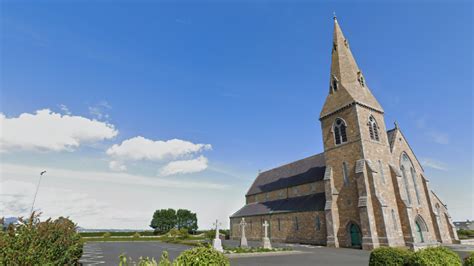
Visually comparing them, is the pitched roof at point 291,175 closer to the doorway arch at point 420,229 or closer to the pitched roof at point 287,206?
the pitched roof at point 287,206

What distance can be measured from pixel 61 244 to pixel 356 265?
13594 millimetres

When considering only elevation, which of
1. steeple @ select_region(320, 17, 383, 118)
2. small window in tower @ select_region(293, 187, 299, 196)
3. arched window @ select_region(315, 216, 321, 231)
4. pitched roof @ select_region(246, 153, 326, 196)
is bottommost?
arched window @ select_region(315, 216, 321, 231)

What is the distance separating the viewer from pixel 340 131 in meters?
28.1

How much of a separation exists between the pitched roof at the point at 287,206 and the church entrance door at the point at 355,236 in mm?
3853

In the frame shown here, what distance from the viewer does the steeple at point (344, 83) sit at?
28.2 m

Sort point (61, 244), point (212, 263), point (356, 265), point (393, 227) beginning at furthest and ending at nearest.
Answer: point (393, 227)
point (356, 265)
point (61, 244)
point (212, 263)

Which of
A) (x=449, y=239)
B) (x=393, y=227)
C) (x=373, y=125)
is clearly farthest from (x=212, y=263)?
(x=449, y=239)

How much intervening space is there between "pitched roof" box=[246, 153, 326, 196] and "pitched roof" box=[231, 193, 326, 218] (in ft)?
7.69

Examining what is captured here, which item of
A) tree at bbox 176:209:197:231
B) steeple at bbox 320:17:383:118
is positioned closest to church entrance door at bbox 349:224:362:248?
steeple at bbox 320:17:383:118

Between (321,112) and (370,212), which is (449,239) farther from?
(321,112)

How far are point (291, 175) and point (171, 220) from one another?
211ft

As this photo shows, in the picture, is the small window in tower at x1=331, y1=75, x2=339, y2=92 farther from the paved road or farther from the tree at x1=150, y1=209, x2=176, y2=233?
the tree at x1=150, y1=209, x2=176, y2=233

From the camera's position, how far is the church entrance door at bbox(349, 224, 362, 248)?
942 inches

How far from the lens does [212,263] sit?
6406mm
